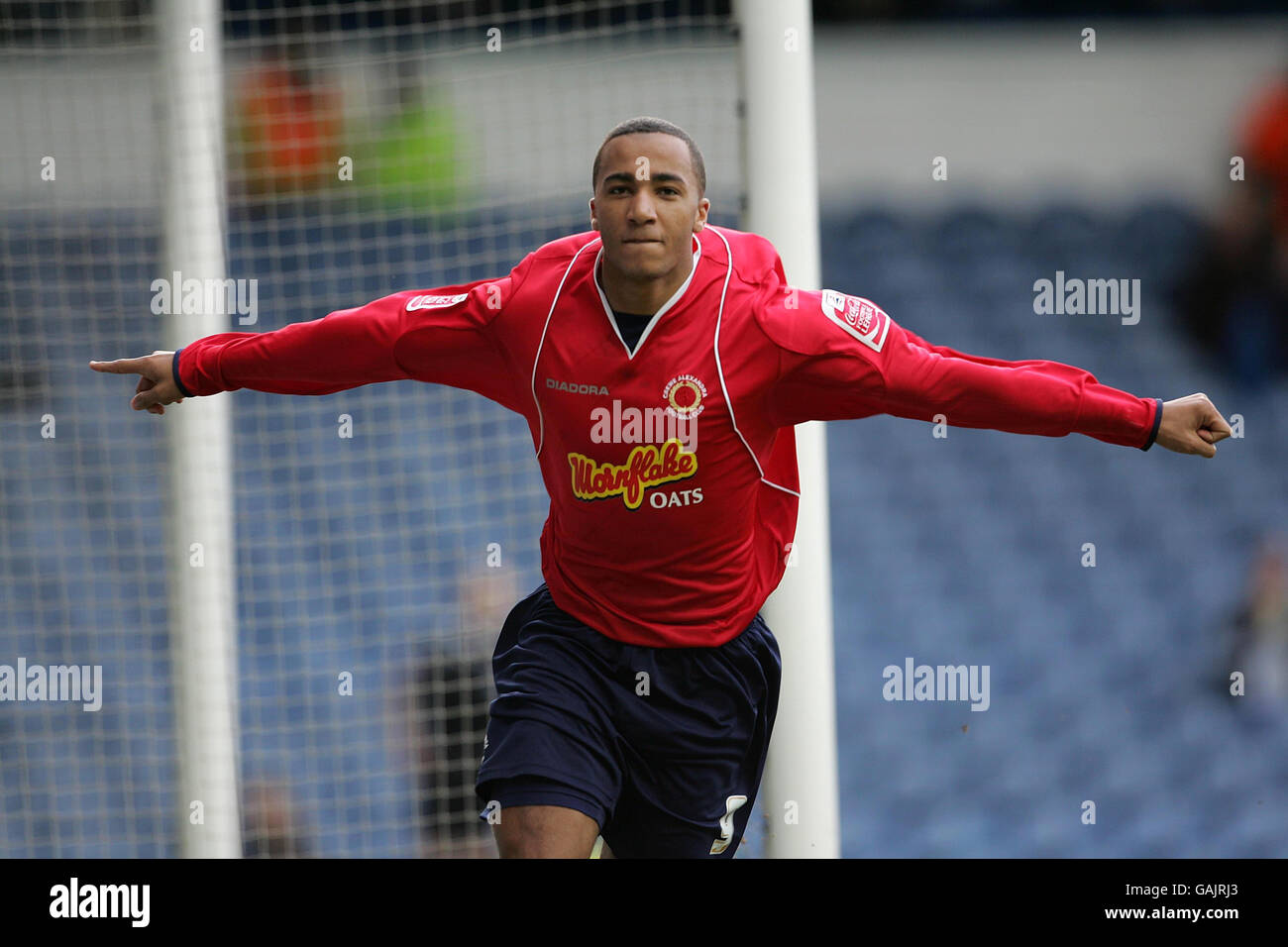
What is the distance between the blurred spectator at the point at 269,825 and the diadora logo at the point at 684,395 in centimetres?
297

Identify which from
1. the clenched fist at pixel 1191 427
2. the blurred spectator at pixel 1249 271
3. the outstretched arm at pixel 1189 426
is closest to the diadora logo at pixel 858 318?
the outstretched arm at pixel 1189 426

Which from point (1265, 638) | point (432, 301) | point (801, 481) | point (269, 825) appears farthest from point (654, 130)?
point (1265, 638)

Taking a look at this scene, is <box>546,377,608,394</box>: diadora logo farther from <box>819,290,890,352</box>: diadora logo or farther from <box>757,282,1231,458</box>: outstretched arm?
<box>819,290,890,352</box>: diadora logo

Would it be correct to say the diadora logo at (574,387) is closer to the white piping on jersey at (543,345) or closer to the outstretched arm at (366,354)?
the white piping on jersey at (543,345)

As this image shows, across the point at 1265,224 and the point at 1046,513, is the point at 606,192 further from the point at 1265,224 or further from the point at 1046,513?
the point at 1265,224

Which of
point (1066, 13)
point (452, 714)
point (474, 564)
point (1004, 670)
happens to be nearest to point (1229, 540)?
point (1004, 670)

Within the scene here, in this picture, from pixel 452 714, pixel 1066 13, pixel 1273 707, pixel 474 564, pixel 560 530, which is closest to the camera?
pixel 560 530

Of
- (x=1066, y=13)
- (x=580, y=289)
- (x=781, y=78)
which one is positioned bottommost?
(x=580, y=289)

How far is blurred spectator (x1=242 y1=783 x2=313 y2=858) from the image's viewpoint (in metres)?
5.66

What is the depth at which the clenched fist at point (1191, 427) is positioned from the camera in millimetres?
3209

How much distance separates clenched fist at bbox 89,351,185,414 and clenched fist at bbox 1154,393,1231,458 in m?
2.29

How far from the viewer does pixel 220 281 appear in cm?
498

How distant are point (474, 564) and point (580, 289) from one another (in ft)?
13.4

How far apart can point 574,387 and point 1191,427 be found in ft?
4.50
